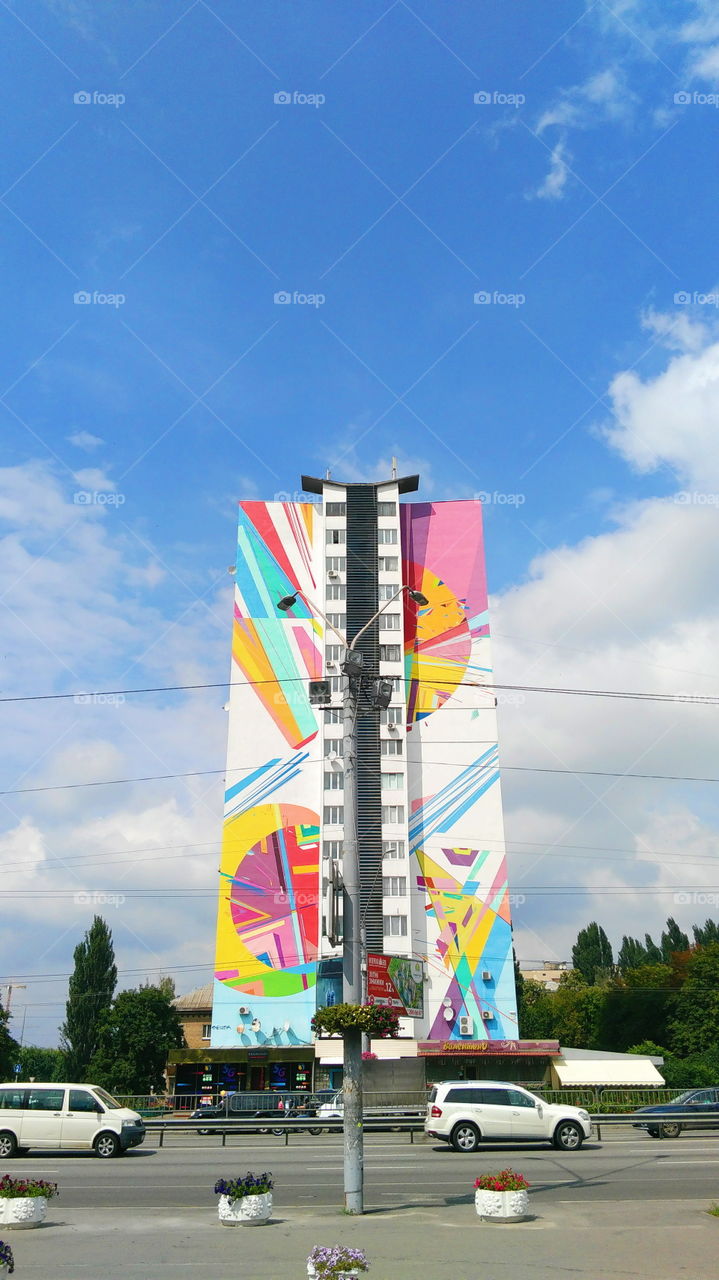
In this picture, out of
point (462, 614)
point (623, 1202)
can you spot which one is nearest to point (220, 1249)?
point (623, 1202)

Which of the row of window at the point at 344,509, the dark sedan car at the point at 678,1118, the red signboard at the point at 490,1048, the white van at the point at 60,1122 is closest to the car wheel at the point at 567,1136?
the dark sedan car at the point at 678,1118

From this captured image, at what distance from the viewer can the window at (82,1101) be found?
2617 cm

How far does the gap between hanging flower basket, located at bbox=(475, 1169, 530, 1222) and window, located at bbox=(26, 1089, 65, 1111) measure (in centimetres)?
1581

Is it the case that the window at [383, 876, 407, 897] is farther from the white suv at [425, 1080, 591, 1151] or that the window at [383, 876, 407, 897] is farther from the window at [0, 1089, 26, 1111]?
the window at [0, 1089, 26, 1111]

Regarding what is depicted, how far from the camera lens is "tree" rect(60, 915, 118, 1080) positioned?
70.9 m

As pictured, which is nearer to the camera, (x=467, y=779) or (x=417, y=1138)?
(x=417, y=1138)

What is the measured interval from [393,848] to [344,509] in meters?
26.6

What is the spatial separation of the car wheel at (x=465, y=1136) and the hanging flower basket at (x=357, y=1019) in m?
11.5

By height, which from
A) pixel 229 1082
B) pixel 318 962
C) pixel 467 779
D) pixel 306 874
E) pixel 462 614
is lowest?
pixel 229 1082

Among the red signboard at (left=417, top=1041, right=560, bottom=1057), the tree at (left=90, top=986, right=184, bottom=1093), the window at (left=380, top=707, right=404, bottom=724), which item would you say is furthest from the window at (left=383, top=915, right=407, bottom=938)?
the tree at (left=90, top=986, right=184, bottom=1093)

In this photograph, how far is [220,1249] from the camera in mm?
12836

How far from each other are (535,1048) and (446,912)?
1057cm

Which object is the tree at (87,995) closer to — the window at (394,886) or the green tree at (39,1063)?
the window at (394,886)

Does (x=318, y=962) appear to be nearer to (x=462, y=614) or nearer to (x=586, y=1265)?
(x=462, y=614)
